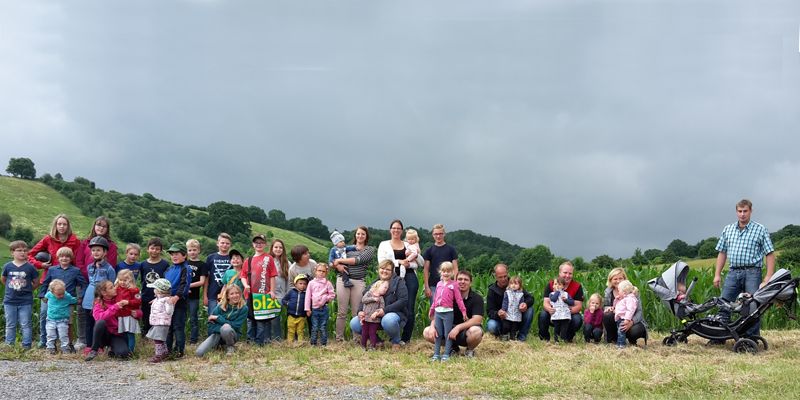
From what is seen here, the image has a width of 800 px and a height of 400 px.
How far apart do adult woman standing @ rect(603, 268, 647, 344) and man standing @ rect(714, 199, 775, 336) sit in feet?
3.48

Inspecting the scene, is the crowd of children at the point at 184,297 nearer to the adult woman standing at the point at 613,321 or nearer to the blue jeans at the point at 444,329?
the blue jeans at the point at 444,329

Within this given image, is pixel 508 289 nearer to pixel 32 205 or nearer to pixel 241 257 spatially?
pixel 241 257

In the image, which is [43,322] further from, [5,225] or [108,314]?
[5,225]

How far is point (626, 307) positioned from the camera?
8539 mm

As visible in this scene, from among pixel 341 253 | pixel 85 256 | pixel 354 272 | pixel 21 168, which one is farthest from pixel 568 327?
pixel 21 168

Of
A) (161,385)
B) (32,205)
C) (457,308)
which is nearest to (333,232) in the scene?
(457,308)

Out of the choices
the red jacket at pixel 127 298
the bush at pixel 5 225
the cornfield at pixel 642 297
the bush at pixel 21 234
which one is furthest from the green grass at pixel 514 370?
the bush at pixel 5 225

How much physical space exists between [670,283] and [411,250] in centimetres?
363

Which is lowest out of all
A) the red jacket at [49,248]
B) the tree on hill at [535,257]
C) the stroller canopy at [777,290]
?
the stroller canopy at [777,290]

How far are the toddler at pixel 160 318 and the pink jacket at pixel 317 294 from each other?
5.89ft

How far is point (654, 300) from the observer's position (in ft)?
37.1

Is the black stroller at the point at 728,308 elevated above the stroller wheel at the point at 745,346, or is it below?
above

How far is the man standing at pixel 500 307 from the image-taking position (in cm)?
916

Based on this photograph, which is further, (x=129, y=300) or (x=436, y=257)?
(x=436, y=257)
